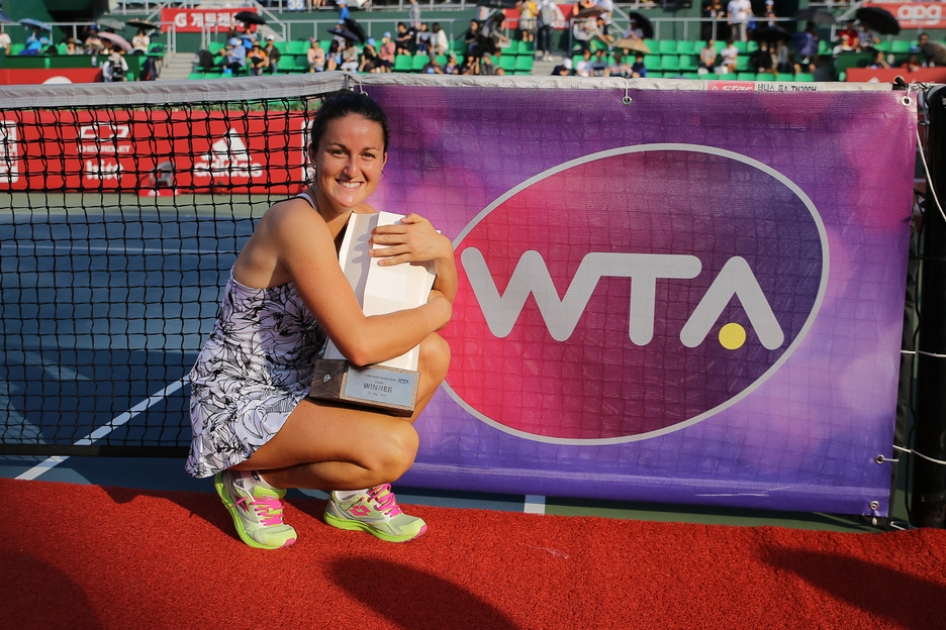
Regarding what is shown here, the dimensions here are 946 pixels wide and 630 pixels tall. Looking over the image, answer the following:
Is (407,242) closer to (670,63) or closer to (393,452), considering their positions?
(393,452)

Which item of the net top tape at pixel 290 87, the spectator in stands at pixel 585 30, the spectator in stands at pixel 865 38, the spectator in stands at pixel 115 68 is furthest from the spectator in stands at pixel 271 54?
the net top tape at pixel 290 87

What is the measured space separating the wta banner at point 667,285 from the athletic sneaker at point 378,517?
39cm

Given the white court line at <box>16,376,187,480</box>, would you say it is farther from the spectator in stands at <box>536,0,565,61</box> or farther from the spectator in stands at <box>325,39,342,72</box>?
the spectator in stands at <box>536,0,565,61</box>

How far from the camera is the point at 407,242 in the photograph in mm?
2779

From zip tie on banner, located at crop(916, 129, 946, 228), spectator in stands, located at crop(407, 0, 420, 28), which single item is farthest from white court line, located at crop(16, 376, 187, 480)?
spectator in stands, located at crop(407, 0, 420, 28)

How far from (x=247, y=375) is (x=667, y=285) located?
1.68 metres

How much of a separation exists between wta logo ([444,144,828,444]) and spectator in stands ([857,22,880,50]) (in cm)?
2045

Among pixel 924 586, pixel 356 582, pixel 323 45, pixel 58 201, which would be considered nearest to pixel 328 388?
pixel 356 582

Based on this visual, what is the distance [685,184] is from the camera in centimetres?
319

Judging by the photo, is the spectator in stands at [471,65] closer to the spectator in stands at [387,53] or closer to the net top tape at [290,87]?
the spectator in stands at [387,53]

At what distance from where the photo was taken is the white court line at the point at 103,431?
376 centimetres

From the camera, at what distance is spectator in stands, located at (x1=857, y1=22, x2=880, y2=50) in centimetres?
2050

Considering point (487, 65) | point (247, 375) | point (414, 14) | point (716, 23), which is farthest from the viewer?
point (716, 23)

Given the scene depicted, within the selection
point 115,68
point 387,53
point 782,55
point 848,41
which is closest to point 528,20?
point 387,53
